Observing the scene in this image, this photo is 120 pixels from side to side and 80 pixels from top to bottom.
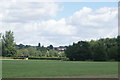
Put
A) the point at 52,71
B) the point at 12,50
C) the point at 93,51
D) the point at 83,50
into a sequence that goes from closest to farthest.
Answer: the point at 52,71 → the point at 93,51 → the point at 83,50 → the point at 12,50

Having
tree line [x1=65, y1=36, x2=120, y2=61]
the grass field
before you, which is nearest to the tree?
tree line [x1=65, y1=36, x2=120, y2=61]

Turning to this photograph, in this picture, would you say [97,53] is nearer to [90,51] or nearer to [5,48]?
[90,51]

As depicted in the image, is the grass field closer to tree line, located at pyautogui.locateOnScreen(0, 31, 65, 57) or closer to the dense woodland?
the dense woodland

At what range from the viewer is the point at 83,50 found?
306 feet

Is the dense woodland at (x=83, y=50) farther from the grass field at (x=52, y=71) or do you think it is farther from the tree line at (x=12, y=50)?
the grass field at (x=52, y=71)

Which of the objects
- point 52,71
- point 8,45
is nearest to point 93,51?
point 8,45

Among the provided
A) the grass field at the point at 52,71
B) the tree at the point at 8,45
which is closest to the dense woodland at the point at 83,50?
the tree at the point at 8,45

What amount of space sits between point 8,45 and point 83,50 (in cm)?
3193

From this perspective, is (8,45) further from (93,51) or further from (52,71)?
(52,71)

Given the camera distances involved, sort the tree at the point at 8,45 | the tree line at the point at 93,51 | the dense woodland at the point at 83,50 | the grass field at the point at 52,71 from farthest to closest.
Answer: the tree at the point at 8,45, the dense woodland at the point at 83,50, the tree line at the point at 93,51, the grass field at the point at 52,71

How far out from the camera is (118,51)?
82.9 metres

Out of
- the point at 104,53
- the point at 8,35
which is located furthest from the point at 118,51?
the point at 8,35

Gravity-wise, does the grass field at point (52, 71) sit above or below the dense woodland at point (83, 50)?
below

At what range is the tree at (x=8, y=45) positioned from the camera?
103406 mm
